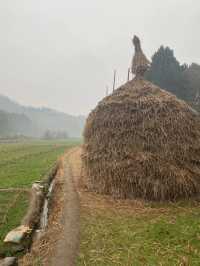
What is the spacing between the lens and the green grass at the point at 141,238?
24.4ft

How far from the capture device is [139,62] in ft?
57.5

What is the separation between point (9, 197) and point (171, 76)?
32.0m

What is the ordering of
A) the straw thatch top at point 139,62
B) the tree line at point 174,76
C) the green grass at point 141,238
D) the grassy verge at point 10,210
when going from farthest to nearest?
the tree line at point 174,76, the straw thatch top at point 139,62, the grassy verge at point 10,210, the green grass at point 141,238

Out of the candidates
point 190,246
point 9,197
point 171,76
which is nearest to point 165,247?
point 190,246

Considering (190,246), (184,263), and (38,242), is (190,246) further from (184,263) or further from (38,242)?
(38,242)

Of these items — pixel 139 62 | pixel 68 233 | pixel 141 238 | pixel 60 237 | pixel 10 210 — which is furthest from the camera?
pixel 139 62

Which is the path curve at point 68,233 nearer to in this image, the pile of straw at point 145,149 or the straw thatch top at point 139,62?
the pile of straw at point 145,149

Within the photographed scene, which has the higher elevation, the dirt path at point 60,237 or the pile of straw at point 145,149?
the pile of straw at point 145,149

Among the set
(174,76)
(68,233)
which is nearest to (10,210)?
(68,233)

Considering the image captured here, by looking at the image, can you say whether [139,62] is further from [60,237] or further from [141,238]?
[60,237]

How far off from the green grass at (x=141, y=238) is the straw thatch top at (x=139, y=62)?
8.62m

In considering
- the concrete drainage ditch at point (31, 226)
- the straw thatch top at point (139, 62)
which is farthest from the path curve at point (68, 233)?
the straw thatch top at point (139, 62)

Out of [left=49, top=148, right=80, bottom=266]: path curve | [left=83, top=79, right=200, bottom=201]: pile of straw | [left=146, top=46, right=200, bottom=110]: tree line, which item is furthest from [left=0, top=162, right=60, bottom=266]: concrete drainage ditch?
[left=146, top=46, right=200, bottom=110]: tree line

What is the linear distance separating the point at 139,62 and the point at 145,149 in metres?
6.89
